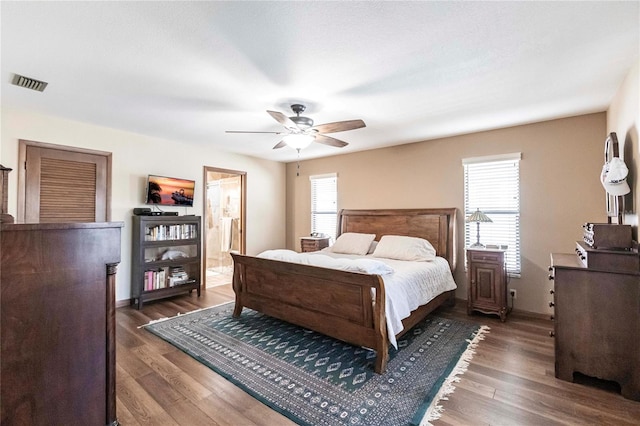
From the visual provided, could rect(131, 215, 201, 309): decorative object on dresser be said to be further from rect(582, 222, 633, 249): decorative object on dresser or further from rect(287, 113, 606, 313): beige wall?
rect(582, 222, 633, 249): decorative object on dresser

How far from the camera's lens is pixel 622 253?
217 cm

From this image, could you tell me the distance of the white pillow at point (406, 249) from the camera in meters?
4.07

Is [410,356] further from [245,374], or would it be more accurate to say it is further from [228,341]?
[228,341]

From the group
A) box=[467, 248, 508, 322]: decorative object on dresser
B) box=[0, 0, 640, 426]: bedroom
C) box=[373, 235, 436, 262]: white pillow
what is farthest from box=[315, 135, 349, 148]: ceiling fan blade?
box=[467, 248, 508, 322]: decorative object on dresser

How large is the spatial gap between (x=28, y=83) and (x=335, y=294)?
339 centimetres

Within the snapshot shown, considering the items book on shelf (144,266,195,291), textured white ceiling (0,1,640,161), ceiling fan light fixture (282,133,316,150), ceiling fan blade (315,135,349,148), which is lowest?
book on shelf (144,266,195,291)

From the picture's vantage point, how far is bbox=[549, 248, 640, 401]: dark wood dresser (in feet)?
7.01

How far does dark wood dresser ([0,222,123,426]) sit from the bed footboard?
1.74m

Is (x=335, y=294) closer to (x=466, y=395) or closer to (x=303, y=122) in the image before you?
(x=466, y=395)

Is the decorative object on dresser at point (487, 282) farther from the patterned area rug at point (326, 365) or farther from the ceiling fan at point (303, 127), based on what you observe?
Answer: the ceiling fan at point (303, 127)

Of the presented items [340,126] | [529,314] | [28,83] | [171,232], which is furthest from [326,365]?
[28,83]

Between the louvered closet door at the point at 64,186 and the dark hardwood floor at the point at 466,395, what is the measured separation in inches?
74.4

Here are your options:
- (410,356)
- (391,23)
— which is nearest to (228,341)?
(410,356)

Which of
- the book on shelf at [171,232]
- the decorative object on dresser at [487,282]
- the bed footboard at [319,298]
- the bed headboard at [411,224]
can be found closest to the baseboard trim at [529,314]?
the decorative object on dresser at [487,282]
